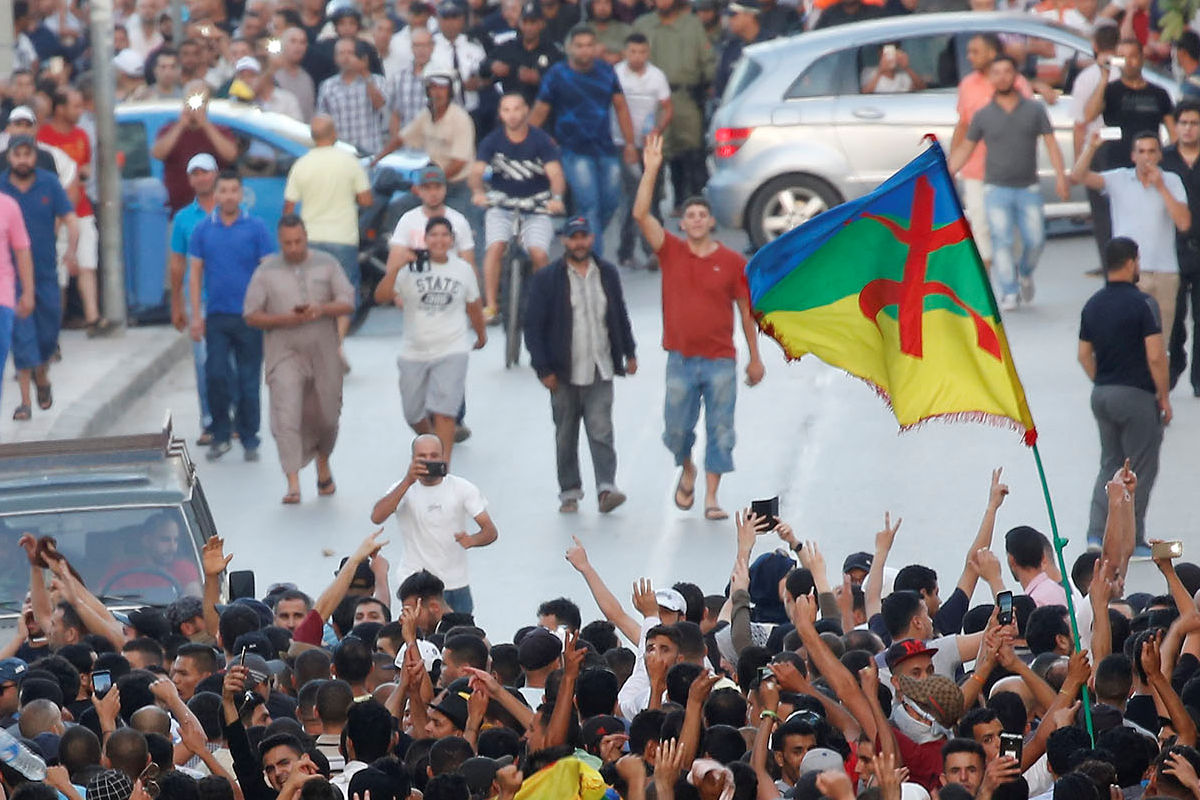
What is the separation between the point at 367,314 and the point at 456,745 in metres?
12.0

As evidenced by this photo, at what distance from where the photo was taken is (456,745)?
291 inches

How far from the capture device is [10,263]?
48.1 ft

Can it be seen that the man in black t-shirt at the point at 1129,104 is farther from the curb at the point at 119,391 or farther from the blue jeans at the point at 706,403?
the curb at the point at 119,391

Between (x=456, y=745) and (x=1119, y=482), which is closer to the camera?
A: (x=456, y=745)

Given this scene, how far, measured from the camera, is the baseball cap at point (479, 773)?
7.14 m

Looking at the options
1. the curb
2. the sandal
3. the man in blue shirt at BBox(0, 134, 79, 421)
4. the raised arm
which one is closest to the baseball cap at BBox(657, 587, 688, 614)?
the raised arm

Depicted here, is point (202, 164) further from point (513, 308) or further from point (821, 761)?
point (821, 761)

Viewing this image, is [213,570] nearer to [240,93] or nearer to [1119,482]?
[1119,482]

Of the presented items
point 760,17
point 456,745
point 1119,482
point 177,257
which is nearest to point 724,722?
point 456,745

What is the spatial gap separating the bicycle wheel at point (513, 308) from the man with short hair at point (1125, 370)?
5.50 m

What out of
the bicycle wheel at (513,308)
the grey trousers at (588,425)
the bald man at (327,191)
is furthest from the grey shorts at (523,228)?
the grey trousers at (588,425)

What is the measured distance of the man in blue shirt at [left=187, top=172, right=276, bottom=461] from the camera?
15.2m

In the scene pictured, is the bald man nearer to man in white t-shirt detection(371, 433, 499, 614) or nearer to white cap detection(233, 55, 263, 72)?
white cap detection(233, 55, 263, 72)

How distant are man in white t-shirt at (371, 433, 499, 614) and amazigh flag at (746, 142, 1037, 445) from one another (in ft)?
9.64
